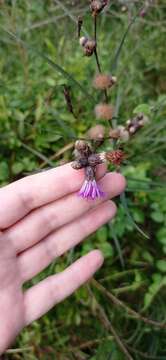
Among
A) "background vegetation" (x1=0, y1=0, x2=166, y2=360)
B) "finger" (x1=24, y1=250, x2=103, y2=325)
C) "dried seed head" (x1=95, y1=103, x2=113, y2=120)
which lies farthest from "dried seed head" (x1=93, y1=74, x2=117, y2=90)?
"finger" (x1=24, y1=250, x2=103, y2=325)

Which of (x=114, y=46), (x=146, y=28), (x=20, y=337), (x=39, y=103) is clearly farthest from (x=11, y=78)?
(x=20, y=337)

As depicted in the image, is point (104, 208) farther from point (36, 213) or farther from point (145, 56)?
point (145, 56)

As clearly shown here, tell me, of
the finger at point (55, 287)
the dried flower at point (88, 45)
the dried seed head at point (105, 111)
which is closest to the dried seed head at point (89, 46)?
the dried flower at point (88, 45)

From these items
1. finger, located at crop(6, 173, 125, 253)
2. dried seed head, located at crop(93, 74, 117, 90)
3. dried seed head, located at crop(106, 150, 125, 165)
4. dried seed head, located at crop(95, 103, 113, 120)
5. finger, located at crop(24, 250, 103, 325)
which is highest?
dried seed head, located at crop(93, 74, 117, 90)

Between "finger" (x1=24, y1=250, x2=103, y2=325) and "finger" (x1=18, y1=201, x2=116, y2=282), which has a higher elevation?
"finger" (x1=18, y1=201, x2=116, y2=282)

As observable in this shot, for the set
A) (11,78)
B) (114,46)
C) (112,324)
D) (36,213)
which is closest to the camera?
(36,213)

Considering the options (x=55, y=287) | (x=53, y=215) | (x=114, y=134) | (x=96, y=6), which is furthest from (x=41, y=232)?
(x=96, y=6)

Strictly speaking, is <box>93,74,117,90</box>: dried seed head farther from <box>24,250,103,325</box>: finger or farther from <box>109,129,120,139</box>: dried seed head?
<box>24,250,103,325</box>: finger

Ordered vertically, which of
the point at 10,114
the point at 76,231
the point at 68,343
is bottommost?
the point at 68,343
